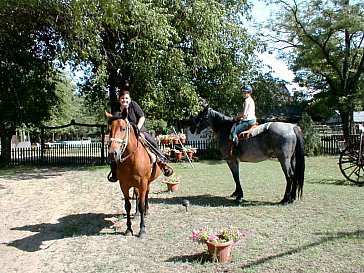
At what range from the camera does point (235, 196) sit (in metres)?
8.98

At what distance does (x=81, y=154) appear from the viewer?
73.7 feet

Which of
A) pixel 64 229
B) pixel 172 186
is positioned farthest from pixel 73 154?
pixel 64 229

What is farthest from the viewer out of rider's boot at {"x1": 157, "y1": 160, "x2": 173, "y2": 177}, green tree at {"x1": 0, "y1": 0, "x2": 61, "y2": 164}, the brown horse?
green tree at {"x1": 0, "y1": 0, "x2": 61, "y2": 164}

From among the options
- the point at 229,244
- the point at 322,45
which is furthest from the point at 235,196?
the point at 322,45

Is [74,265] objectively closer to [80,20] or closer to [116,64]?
[80,20]

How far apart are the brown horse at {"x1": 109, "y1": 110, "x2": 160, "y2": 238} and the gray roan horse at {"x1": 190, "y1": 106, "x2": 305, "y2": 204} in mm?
2795

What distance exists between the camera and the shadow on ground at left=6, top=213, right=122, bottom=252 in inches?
235

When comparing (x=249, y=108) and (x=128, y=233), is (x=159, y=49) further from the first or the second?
(x=128, y=233)

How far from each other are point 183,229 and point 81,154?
17416 mm

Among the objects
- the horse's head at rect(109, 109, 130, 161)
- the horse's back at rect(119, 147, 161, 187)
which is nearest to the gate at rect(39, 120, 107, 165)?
the horse's back at rect(119, 147, 161, 187)

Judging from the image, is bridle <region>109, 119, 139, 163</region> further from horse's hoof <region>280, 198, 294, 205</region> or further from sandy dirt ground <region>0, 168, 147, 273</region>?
horse's hoof <region>280, 198, 294, 205</region>

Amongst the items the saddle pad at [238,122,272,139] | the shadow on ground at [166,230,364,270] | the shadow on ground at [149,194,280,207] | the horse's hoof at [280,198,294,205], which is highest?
the saddle pad at [238,122,272,139]

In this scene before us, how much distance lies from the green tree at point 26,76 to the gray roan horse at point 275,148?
1039cm

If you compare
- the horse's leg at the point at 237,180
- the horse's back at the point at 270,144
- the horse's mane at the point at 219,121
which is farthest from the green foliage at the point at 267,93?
the horse's back at the point at 270,144
